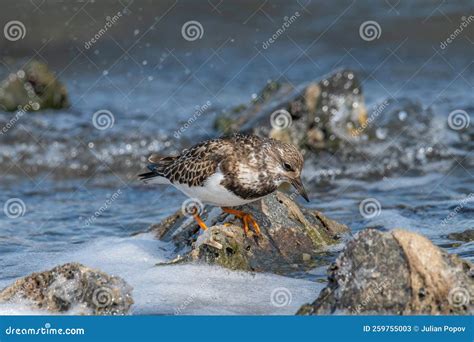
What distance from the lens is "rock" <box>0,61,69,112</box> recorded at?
14695mm

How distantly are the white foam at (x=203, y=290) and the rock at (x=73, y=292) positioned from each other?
0.38 feet

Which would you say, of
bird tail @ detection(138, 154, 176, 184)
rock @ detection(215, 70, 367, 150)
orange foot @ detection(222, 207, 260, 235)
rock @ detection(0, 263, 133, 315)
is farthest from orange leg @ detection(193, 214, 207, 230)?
rock @ detection(215, 70, 367, 150)

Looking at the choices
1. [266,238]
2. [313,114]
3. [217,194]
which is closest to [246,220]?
[266,238]

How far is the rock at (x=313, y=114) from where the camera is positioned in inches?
480

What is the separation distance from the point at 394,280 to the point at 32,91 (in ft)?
35.9

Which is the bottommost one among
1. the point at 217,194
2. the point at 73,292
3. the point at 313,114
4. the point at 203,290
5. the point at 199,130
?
the point at 73,292

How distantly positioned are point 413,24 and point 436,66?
2484 millimetres

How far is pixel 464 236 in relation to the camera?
8039mm

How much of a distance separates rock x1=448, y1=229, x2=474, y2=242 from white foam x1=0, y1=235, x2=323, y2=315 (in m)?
1.97

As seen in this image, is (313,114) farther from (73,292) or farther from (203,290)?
(73,292)

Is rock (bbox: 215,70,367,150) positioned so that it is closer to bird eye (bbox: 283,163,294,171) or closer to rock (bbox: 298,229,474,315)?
bird eye (bbox: 283,163,294,171)

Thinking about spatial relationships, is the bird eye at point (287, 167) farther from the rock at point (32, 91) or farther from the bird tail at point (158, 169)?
the rock at point (32, 91)

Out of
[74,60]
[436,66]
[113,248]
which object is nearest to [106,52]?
[74,60]

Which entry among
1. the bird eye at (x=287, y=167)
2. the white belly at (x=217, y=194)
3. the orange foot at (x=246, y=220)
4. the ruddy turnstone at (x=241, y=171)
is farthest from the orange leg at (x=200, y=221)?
the bird eye at (x=287, y=167)
